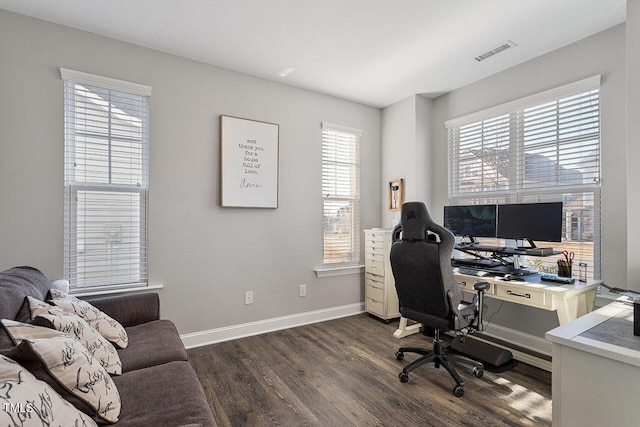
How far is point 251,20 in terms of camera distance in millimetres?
2434

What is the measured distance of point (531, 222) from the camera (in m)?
2.70

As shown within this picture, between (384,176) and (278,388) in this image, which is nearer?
(278,388)

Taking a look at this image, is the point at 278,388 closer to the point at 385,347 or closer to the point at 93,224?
the point at 385,347

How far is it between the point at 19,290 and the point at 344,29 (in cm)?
270

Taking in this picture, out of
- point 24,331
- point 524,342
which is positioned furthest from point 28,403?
point 524,342

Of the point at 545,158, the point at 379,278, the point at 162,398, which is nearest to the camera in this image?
the point at 162,398

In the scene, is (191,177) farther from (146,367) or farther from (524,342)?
(524,342)

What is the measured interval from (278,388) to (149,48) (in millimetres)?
3080

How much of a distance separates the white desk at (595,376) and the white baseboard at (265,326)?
2620mm

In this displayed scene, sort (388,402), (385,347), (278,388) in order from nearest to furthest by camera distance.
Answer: (388,402), (278,388), (385,347)

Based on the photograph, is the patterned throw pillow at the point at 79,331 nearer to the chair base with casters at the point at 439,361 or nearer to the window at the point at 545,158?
the chair base with casters at the point at 439,361

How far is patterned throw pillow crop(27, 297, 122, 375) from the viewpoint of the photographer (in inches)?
56.9

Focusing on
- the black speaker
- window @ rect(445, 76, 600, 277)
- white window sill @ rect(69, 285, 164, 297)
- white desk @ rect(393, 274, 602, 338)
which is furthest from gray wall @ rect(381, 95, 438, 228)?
white window sill @ rect(69, 285, 164, 297)

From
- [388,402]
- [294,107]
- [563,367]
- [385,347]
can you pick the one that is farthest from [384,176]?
[563,367]
